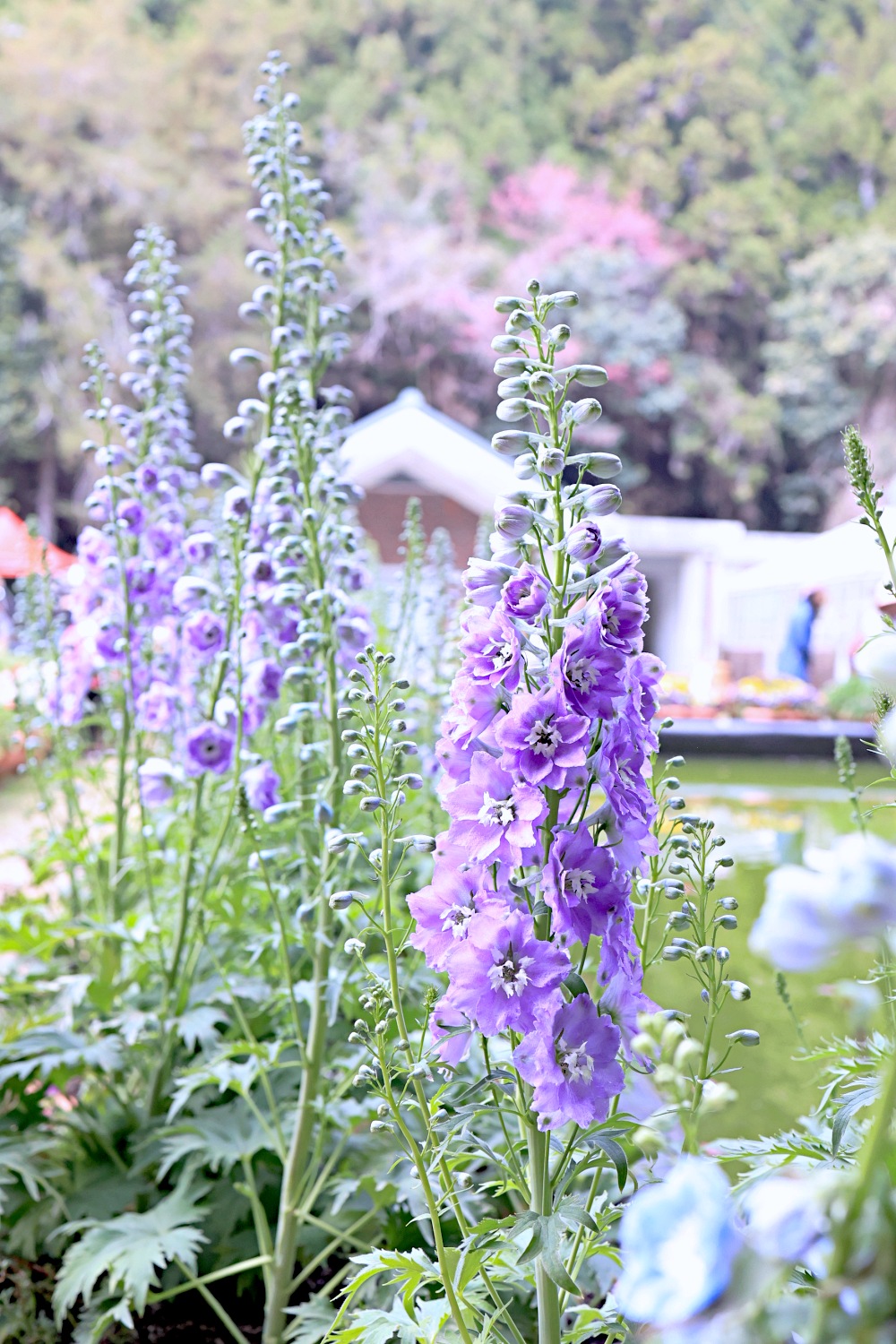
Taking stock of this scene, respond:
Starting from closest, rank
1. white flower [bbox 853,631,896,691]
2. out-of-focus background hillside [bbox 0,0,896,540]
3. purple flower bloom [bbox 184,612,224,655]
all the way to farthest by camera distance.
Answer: white flower [bbox 853,631,896,691] → purple flower bloom [bbox 184,612,224,655] → out-of-focus background hillside [bbox 0,0,896,540]

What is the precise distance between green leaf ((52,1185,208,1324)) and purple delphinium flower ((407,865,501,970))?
2.82 ft

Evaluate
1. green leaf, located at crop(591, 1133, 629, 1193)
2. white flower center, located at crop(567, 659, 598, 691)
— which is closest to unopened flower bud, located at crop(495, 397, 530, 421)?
white flower center, located at crop(567, 659, 598, 691)

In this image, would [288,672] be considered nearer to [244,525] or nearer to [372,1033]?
[244,525]

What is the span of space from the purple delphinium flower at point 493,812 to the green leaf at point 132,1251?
95 centimetres

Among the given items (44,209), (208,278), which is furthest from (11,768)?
(44,209)

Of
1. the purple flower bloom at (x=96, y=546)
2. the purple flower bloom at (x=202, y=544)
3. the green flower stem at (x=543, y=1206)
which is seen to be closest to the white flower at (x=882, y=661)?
the green flower stem at (x=543, y=1206)

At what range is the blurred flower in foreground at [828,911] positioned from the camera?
1.30 feet

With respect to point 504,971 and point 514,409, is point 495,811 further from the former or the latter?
point 514,409

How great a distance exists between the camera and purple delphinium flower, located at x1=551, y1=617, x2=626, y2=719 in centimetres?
88

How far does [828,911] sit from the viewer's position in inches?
15.7

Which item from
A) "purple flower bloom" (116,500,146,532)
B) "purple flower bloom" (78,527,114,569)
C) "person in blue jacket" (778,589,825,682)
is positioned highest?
"person in blue jacket" (778,589,825,682)

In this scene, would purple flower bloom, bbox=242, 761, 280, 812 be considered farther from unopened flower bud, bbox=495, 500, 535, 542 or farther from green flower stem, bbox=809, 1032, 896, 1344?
green flower stem, bbox=809, 1032, 896, 1344

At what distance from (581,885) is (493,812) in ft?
0.30

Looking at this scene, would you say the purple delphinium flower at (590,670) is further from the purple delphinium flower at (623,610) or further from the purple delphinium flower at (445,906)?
the purple delphinium flower at (445,906)
